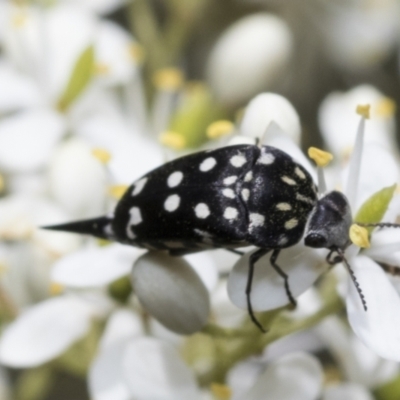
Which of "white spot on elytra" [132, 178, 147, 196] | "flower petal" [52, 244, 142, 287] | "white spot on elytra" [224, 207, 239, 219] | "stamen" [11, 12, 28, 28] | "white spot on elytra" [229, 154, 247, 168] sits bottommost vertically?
"flower petal" [52, 244, 142, 287]

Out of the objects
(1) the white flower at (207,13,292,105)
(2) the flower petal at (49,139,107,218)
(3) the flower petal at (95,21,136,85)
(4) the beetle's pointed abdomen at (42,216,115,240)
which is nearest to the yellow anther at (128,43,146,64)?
(3) the flower petal at (95,21,136,85)

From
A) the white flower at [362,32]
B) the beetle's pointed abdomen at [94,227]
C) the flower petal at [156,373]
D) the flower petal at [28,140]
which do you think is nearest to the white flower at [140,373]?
the flower petal at [156,373]

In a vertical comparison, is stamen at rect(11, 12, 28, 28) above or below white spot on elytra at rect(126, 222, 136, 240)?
above

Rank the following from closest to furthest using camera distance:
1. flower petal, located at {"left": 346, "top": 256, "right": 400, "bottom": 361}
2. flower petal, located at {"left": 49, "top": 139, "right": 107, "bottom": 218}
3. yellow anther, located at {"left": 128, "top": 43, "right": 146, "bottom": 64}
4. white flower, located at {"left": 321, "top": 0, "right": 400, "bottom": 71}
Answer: flower petal, located at {"left": 346, "top": 256, "right": 400, "bottom": 361}
flower petal, located at {"left": 49, "top": 139, "right": 107, "bottom": 218}
yellow anther, located at {"left": 128, "top": 43, "right": 146, "bottom": 64}
white flower, located at {"left": 321, "top": 0, "right": 400, "bottom": 71}

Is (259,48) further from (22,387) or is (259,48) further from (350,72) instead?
(22,387)

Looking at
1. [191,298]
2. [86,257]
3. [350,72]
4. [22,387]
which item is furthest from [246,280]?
[350,72]

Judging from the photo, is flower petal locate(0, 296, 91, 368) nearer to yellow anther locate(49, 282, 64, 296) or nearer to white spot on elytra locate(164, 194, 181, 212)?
yellow anther locate(49, 282, 64, 296)

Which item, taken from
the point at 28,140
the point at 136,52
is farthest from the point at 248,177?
the point at 136,52
